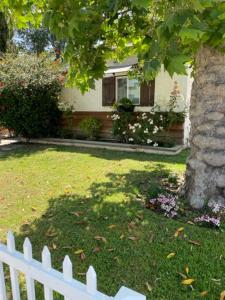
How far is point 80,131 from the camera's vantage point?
1252 centimetres

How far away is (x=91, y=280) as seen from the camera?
1.39 metres

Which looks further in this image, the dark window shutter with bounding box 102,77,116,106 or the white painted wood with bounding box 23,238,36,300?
the dark window shutter with bounding box 102,77,116,106

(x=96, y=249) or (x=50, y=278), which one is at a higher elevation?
(x=50, y=278)

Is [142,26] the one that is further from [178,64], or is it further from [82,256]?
[82,256]

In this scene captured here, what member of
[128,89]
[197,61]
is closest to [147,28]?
[197,61]

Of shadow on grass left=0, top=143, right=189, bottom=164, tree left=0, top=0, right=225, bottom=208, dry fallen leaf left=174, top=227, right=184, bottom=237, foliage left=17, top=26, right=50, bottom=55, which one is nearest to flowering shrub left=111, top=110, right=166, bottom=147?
shadow on grass left=0, top=143, right=189, bottom=164

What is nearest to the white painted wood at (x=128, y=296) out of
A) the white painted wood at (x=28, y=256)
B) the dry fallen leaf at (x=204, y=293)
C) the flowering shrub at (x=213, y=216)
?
the white painted wood at (x=28, y=256)

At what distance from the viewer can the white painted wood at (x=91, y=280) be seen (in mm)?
1389

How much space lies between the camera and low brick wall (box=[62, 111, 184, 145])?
9.95 metres

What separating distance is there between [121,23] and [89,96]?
910cm

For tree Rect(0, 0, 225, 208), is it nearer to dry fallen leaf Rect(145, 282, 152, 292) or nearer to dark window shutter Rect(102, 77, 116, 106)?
dry fallen leaf Rect(145, 282, 152, 292)

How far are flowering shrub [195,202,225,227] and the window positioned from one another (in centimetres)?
763

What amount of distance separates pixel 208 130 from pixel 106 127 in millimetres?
7902

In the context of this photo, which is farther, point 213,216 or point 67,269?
point 213,216
